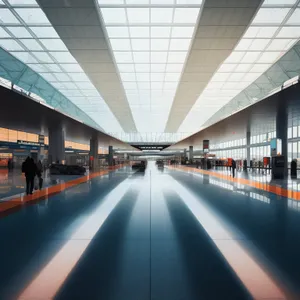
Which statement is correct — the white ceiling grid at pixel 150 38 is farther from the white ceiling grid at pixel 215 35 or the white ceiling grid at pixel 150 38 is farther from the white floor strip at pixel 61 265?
the white floor strip at pixel 61 265

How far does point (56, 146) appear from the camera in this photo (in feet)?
102

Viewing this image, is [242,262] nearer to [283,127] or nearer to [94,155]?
[283,127]

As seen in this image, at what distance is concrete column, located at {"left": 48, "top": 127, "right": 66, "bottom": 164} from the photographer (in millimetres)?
30219

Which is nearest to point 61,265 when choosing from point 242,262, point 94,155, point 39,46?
point 242,262

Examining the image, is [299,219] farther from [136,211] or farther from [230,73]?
[230,73]

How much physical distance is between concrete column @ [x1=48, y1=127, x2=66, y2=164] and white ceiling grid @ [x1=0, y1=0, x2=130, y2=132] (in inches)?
180

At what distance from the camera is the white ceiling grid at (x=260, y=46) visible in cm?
1291

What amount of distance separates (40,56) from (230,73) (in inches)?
588

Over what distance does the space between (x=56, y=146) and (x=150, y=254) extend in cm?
2848

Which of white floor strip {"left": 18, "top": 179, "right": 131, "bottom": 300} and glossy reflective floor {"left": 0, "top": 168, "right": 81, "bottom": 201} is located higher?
white floor strip {"left": 18, "top": 179, "right": 131, "bottom": 300}

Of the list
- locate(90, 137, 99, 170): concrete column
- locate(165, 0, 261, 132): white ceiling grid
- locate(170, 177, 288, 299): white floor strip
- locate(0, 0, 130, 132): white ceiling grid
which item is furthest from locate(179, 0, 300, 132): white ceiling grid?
locate(90, 137, 99, 170): concrete column

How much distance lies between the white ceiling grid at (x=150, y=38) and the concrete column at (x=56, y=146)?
9626 millimetres

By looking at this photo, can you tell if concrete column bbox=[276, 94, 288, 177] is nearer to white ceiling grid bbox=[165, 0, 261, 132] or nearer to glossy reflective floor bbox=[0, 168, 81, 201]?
white ceiling grid bbox=[165, 0, 261, 132]

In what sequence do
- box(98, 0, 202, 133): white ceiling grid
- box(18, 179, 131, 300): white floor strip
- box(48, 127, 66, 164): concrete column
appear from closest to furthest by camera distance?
box(18, 179, 131, 300): white floor strip < box(98, 0, 202, 133): white ceiling grid < box(48, 127, 66, 164): concrete column
